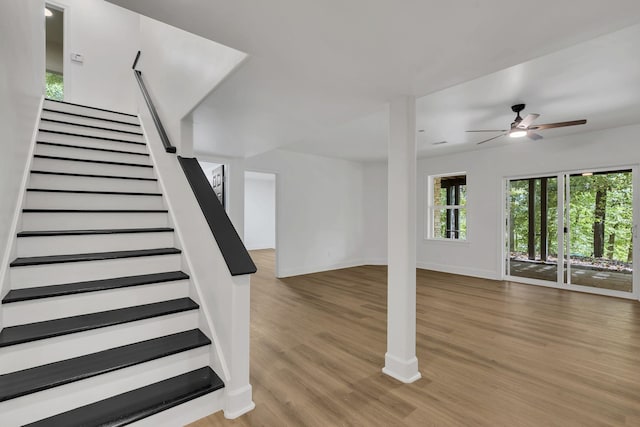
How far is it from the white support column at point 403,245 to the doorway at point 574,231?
4.34 meters

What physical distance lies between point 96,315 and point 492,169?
6.37 m

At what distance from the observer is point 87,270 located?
205cm

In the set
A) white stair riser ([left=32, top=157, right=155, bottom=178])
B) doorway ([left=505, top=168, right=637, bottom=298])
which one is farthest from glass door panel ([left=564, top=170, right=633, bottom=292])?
white stair riser ([left=32, top=157, right=155, bottom=178])

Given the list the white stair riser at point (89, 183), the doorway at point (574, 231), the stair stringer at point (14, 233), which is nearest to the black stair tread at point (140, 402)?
the stair stringer at point (14, 233)

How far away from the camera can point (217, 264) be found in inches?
76.2

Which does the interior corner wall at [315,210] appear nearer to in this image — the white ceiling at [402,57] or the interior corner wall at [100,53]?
the white ceiling at [402,57]

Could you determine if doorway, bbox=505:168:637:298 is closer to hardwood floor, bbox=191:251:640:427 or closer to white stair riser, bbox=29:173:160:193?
hardwood floor, bbox=191:251:640:427

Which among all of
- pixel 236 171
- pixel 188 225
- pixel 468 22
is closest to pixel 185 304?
pixel 188 225

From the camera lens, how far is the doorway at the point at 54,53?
5.24 meters

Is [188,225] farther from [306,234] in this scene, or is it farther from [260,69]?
[306,234]

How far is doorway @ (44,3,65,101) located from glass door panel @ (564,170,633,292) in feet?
29.7

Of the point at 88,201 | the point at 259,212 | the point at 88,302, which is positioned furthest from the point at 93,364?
the point at 259,212

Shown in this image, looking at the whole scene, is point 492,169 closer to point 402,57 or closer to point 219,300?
point 402,57

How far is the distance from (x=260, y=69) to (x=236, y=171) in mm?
3586
